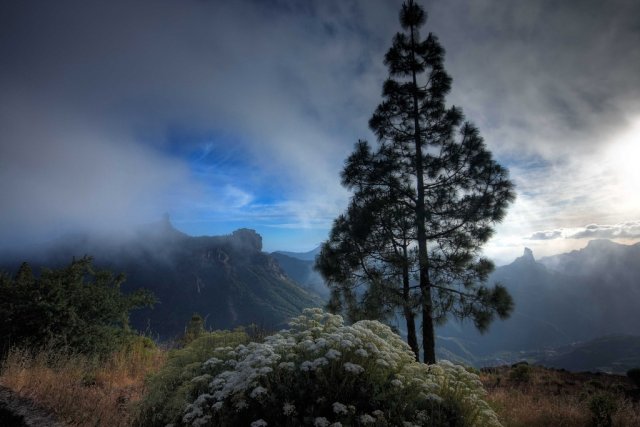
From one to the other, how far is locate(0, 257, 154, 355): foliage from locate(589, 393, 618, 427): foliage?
1327 centimetres

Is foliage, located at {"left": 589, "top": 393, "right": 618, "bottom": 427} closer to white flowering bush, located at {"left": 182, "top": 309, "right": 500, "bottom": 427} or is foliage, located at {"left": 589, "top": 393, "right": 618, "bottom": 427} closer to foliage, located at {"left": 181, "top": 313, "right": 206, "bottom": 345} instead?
white flowering bush, located at {"left": 182, "top": 309, "right": 500, "bottom": 427}

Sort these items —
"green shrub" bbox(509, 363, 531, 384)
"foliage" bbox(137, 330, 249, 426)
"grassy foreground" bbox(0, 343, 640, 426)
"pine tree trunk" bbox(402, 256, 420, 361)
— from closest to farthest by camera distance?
"foliage" bbox(137, 330, 249, 426) < "grassy foreground" bbox(0, 343, 640, 426) < "pine tree trunk" bbox(402, 256, 420, 361) < "green shrub" bbox(509, 363, 531, 384)

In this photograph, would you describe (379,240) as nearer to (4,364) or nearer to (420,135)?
(420,135)

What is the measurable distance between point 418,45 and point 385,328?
41.3 ft

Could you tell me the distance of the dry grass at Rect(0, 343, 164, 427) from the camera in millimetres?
5496

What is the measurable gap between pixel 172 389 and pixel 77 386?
82.6 inches

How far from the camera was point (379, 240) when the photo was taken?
12203 mm

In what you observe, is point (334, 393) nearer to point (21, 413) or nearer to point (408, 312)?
point (21, 413)

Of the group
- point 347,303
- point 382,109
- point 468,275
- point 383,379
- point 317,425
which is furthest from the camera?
point 382,109

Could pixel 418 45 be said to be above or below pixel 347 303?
above

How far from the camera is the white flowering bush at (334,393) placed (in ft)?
13.5

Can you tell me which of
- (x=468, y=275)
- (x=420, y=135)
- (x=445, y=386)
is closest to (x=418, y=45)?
(x=420, y=135)

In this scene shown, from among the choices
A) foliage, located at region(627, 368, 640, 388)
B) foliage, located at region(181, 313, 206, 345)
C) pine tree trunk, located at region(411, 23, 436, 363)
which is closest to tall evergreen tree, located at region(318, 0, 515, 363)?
pine tree trunk, located at region(411, 23, 436, 363)

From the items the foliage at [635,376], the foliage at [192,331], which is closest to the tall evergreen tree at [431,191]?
the foliage at [192,331]
